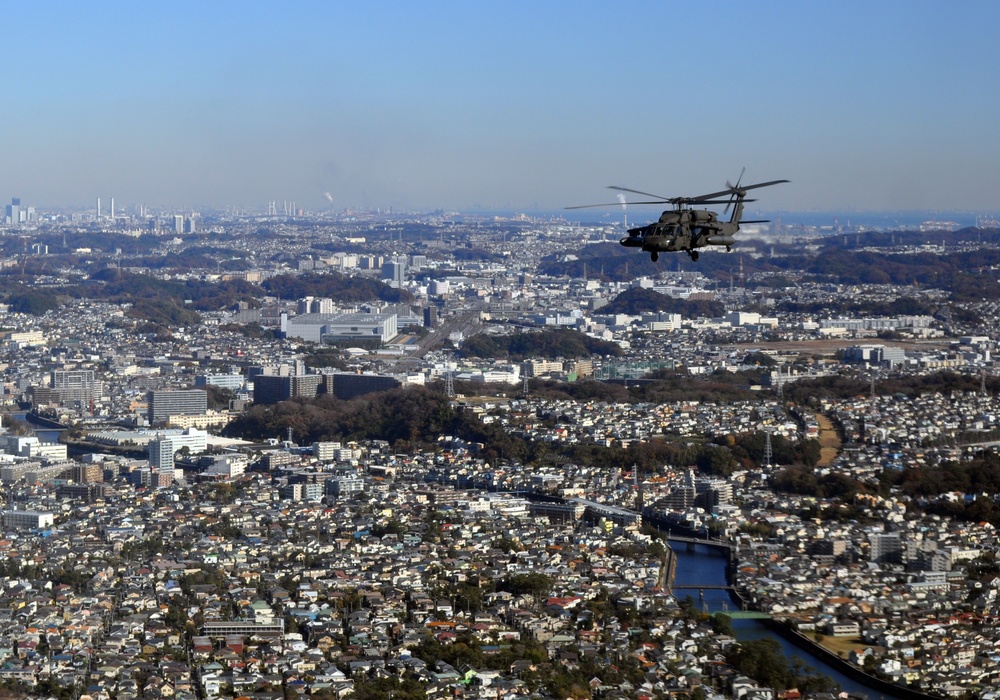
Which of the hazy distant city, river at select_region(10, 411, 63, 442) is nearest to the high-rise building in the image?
the hazy distant city

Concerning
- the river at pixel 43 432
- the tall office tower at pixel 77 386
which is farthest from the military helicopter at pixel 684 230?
the tall office tower at pixel 77 386

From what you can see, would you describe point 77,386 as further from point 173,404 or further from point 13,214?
point 13,214

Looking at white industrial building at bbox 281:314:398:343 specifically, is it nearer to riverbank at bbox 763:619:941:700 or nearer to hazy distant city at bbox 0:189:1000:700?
hazy distant city at bbox 0:189:1000:700

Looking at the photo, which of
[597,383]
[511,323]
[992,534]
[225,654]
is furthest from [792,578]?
[511,323]

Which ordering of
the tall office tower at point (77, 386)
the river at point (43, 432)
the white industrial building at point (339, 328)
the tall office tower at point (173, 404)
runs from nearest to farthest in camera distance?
the river at point (43, 432) < the tall office tower at point (173, 404) < the tall office tower at point (77, 386) < the white industrial building at point (339, 328)

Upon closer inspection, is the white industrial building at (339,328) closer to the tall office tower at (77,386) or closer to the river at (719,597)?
the tall office tower at (77,386)

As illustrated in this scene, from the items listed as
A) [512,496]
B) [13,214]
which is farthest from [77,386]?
[13,214]
